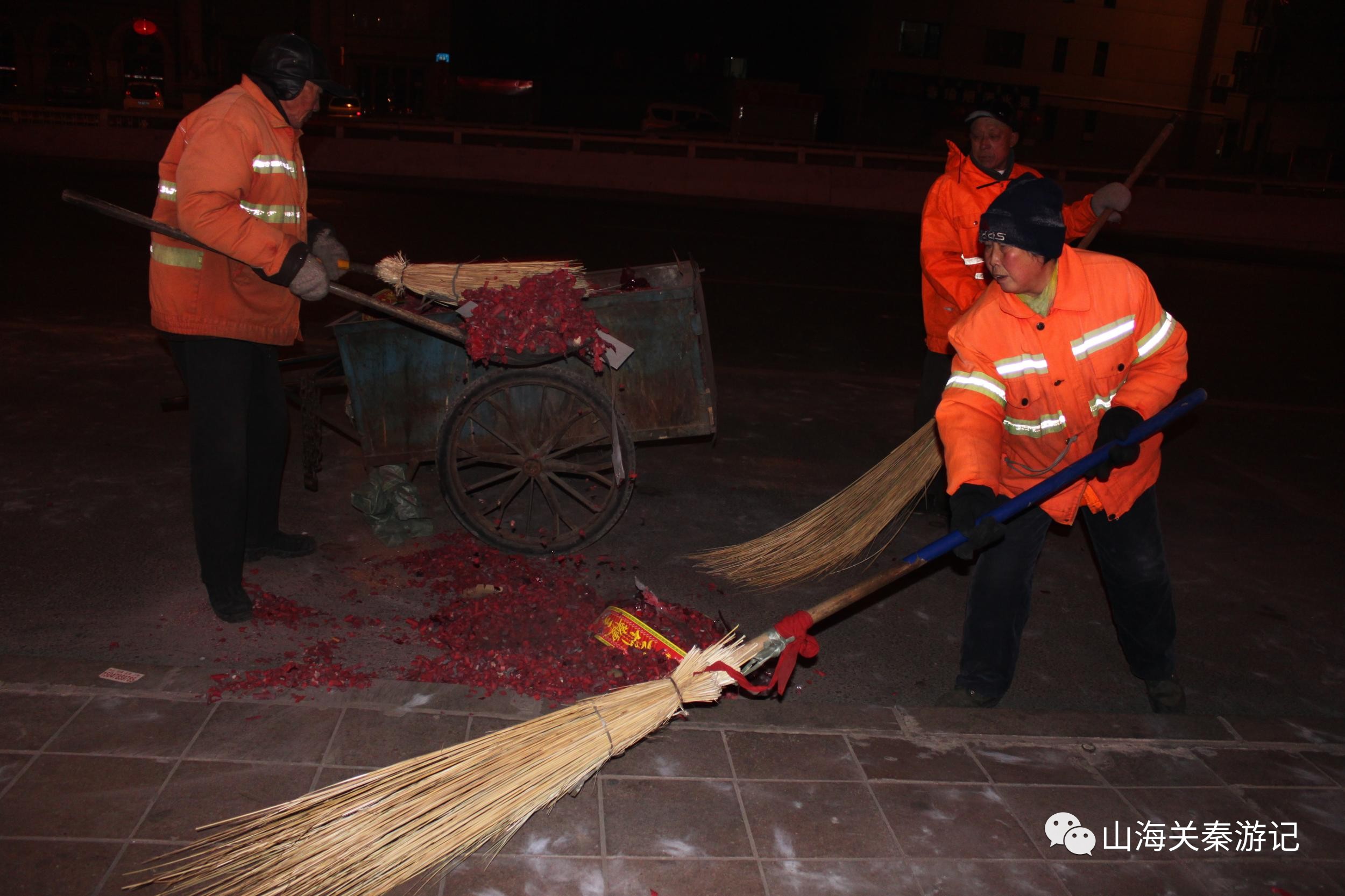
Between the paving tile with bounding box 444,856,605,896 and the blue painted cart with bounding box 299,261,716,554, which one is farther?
the blue painted cart with bounding box 299,261,716,554

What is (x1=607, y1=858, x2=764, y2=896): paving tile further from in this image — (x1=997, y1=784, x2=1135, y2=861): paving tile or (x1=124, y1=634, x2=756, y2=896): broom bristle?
(x1=997, y1=784, x2=1135, y2=861): paving tile

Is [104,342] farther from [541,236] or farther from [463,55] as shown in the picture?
[463,55]

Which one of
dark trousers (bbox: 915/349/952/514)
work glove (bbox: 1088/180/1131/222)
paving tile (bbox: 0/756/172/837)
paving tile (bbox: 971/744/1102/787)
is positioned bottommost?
paving tile (bbox: 0/756/172/837)

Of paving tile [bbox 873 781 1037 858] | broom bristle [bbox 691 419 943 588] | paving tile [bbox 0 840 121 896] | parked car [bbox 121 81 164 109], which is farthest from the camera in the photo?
parked car [bbox 121 81 164 109]

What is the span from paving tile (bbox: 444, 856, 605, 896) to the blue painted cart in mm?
2025

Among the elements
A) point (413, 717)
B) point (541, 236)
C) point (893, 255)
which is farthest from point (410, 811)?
point (893, 255)

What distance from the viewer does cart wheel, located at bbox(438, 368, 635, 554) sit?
450 centimetres

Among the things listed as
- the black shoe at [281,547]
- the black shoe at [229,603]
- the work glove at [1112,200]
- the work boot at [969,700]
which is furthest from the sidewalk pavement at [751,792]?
the work glove at [1112,200]

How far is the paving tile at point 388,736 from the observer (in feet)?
9.89

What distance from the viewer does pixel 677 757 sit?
3.15 m

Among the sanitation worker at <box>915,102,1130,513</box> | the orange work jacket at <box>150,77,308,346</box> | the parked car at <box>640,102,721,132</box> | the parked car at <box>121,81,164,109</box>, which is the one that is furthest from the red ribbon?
the parked car at <box>121,81,164,109</box>

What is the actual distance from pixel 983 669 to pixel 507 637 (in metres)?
1.84

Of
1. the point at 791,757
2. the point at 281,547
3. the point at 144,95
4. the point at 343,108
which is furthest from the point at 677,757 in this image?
the point at 144,95

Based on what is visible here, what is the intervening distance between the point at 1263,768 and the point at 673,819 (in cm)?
207
